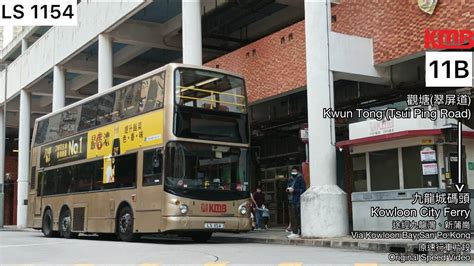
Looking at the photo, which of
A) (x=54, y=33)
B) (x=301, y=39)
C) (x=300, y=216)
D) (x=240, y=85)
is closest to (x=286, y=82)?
(x=301, y=39)

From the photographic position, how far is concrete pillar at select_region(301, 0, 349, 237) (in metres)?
15.0

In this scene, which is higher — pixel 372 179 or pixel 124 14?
pixel 124 14

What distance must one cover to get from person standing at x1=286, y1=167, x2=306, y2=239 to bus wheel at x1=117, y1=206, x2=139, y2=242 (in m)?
4.43

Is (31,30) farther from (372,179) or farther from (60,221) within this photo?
(372,179)

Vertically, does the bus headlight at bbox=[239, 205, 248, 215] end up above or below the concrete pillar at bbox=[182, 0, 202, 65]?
below

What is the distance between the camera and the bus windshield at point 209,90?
15.1m

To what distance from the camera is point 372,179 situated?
50.4 ft

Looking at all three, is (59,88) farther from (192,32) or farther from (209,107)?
(209,107)

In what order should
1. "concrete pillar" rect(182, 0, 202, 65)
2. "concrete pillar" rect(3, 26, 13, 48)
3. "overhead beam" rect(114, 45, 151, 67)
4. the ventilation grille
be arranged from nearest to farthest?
1. the ventilation grille
2. "concrete pillar" rect(182, 0, 202, 65)
3. "overhead beam" rect(114, 45, 151, 67)
4. "concrete pillar" rect(3, 26, 13, 48)

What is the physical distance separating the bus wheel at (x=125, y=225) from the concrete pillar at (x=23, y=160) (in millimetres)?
21667

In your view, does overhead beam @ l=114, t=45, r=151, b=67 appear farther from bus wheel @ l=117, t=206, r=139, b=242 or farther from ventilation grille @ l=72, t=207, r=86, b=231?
bus wheel @ l=117, t=206, r=139, b=242

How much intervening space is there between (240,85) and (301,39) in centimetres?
337

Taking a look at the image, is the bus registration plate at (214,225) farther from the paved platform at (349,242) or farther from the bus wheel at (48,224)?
the bus wheel at (48,224)
